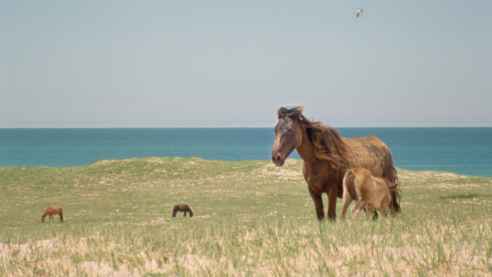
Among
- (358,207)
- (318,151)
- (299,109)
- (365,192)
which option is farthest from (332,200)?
(299,109)

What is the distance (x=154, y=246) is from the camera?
8.48 m

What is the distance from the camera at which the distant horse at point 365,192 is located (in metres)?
10.6

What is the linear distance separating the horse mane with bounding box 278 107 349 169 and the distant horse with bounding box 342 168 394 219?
11.7 inches

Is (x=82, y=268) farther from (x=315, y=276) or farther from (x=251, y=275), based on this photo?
(x=315, y=276)

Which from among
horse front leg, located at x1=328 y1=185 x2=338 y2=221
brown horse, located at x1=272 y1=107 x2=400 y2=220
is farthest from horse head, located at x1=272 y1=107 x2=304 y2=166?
horse front leg, located at x1=328 y1=185 x2=338 y2=221

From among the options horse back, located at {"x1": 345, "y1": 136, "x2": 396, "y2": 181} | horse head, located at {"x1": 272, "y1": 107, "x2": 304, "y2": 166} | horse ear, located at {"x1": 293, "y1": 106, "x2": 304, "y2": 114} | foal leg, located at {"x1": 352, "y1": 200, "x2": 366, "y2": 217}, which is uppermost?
horse ear, located at {"x1": 293, "y1": 106, "x2": 304, "y2": 114}

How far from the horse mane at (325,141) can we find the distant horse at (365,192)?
0.98 ft

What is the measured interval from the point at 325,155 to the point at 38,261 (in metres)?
4.96

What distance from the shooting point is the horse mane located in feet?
35.6

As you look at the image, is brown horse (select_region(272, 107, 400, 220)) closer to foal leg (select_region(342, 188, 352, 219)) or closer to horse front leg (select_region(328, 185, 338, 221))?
horse front leg (select_region(328, 185, 338, 221))

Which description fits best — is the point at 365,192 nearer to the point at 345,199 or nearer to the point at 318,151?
the point at 345,199

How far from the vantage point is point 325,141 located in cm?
1097

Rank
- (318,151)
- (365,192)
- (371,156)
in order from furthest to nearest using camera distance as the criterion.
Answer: (371,156)
(318,151)
(365,192)

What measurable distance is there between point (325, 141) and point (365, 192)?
1.04 meters
